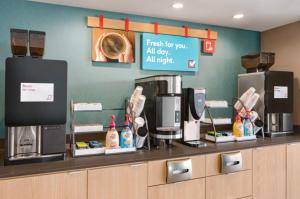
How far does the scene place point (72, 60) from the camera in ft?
7.80

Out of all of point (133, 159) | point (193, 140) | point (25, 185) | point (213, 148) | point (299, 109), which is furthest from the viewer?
point (299, 109)

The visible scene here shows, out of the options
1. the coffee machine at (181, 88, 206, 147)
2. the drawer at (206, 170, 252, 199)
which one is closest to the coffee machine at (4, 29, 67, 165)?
the coffee machine at (181, 88, 206, 147)

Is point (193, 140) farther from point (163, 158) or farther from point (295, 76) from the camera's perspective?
point (295, 76)

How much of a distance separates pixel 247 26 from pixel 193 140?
1.69m

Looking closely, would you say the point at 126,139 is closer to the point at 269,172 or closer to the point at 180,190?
the point at 180,190

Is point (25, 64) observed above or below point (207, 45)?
below

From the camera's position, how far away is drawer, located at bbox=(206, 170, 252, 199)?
79.4 inches

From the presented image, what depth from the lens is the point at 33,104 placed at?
1.62 metres

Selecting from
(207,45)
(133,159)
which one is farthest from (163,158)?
(207,45)

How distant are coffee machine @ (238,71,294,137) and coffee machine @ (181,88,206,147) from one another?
86cm

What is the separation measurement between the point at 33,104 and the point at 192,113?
1.29m

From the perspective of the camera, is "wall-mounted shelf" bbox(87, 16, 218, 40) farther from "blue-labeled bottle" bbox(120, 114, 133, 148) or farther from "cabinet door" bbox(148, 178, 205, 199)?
"cabinet door" bbox(148, 178, 205, 199)

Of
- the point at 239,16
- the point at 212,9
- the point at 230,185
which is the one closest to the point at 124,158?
the point at 230,185

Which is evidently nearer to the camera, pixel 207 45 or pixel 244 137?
pixel 244 137
